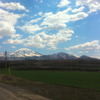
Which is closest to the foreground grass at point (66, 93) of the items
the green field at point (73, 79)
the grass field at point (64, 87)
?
the grass field at point (64, 87)

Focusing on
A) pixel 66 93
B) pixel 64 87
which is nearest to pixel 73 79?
pixel 64 87

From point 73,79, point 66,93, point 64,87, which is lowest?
point 66,93

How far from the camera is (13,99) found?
14.8 metres

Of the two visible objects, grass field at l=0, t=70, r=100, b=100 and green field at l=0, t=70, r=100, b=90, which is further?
green field at l=0, t=70, r=100, b=90

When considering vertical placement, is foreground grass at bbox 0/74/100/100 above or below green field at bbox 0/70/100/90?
below

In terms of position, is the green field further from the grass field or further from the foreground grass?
the foreground grass

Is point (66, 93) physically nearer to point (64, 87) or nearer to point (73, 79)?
point (64, 87)

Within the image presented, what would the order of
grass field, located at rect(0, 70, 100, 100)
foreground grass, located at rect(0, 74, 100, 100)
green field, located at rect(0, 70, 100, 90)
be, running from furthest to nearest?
green field, located at rect(0, 70, 100, 90) → grass field, located at rect(0, 70, 100, 100) → foreground grass, located at rect(0, 74, 100, 100)

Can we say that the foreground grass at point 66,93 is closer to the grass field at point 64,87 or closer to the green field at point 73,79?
the grass field at point 64,87

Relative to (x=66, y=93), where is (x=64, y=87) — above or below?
above

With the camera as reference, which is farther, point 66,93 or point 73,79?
point 73,79

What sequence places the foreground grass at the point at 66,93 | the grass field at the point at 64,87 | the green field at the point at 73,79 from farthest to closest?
the green field at the point at 73,79 → the grass field at the point at 64,87 → the foreground grass at the point at 66,93

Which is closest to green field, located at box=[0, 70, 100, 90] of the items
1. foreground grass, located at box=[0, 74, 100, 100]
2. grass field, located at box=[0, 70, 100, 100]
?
grass field, located at box=[0, 70, 100, 100]

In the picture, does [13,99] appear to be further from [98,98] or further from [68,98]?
[98,98]
